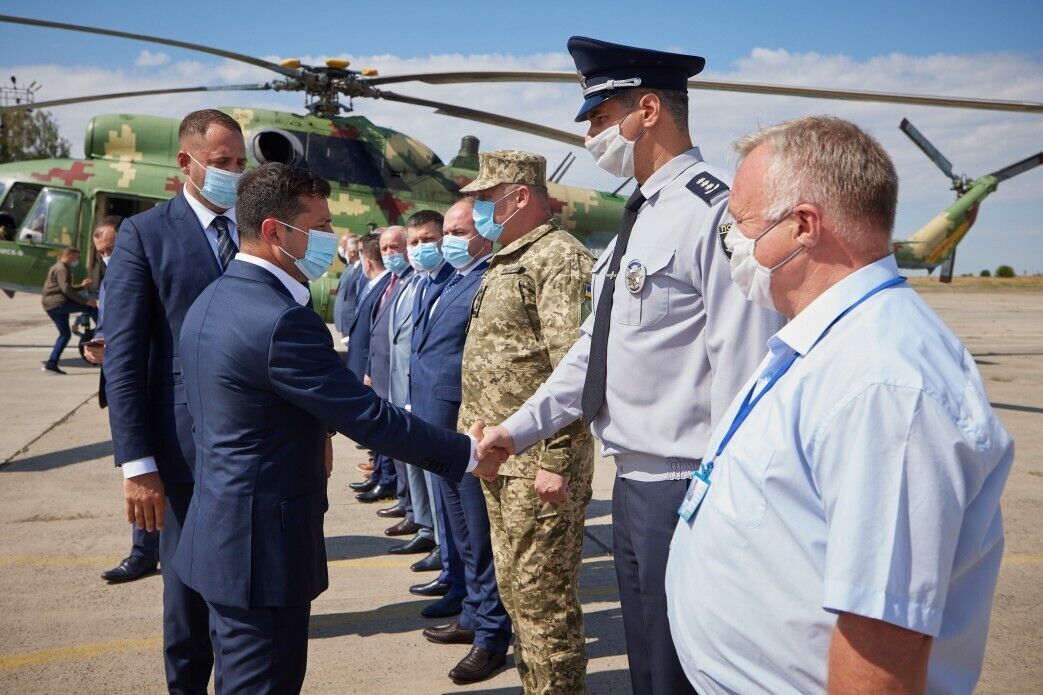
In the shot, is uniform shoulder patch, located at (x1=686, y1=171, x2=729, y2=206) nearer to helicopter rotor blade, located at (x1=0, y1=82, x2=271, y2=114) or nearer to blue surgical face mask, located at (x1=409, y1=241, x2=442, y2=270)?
blue surgical face mask, located at (x1=409, y1=241, x2=442, y2=270)

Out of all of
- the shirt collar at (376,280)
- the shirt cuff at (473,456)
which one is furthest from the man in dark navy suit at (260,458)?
the shirt collar at (376,280)

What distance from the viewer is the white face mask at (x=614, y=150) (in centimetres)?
254

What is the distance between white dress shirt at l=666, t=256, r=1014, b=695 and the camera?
1.10 metres

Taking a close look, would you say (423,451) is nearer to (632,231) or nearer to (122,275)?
(632,231)

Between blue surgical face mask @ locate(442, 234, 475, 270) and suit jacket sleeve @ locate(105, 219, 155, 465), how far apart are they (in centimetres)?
168

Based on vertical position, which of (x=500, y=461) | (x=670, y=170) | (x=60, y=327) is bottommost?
(x=60, y=327)

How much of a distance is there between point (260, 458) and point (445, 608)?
2316mm

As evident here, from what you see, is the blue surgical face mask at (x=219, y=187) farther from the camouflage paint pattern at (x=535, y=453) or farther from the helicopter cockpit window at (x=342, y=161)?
the helicopter cockpit window at (x=342, y=161)

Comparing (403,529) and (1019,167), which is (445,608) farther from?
(1019,167)

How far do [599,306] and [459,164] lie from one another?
32.9 feet

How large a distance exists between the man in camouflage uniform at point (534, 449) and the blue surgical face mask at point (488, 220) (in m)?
0.13

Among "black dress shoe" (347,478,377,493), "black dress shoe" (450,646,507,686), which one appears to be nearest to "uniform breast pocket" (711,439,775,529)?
"black dress shoe" (450,646,507,686)

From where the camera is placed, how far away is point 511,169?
12.2ft

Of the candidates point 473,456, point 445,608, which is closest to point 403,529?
point 445,608
